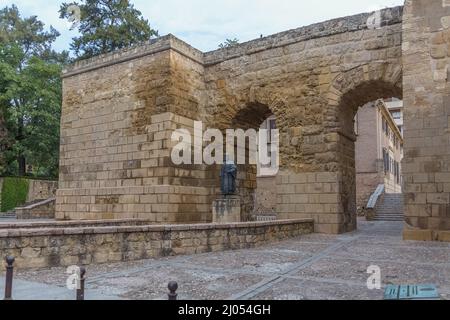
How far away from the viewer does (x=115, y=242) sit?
6.89m

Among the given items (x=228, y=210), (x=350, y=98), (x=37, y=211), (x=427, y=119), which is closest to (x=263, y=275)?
(x=228, y=210)

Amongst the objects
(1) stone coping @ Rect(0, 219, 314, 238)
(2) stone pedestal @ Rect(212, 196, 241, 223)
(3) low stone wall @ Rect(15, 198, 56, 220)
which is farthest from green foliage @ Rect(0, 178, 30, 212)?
(1) stone coping @ Rect(0, 219, 314, 238)

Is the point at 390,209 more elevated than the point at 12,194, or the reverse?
the point at 12,194

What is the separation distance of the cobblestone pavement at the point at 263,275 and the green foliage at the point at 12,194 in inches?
781

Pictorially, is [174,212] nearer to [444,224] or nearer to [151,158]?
[151,158]

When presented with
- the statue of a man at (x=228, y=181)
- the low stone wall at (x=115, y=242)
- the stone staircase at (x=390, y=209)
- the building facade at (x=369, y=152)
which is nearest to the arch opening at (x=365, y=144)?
the building facade at (x=369, y=152)

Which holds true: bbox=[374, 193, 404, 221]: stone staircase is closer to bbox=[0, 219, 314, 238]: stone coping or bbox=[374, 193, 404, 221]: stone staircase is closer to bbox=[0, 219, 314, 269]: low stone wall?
bbox=[0, 219, 314, 238]: stone coping

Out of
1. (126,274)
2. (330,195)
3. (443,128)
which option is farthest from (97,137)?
(443,128)

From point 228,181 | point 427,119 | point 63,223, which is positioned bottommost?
point 63,223

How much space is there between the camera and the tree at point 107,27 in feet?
87.0

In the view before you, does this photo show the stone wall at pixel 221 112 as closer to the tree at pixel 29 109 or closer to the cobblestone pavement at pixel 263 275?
the cobblestone pavement at pixel 263 275

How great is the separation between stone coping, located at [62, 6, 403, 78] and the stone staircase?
1044 centimetres

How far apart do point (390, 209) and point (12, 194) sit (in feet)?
67.0

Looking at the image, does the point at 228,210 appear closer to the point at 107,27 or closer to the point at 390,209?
the point at 390,209
